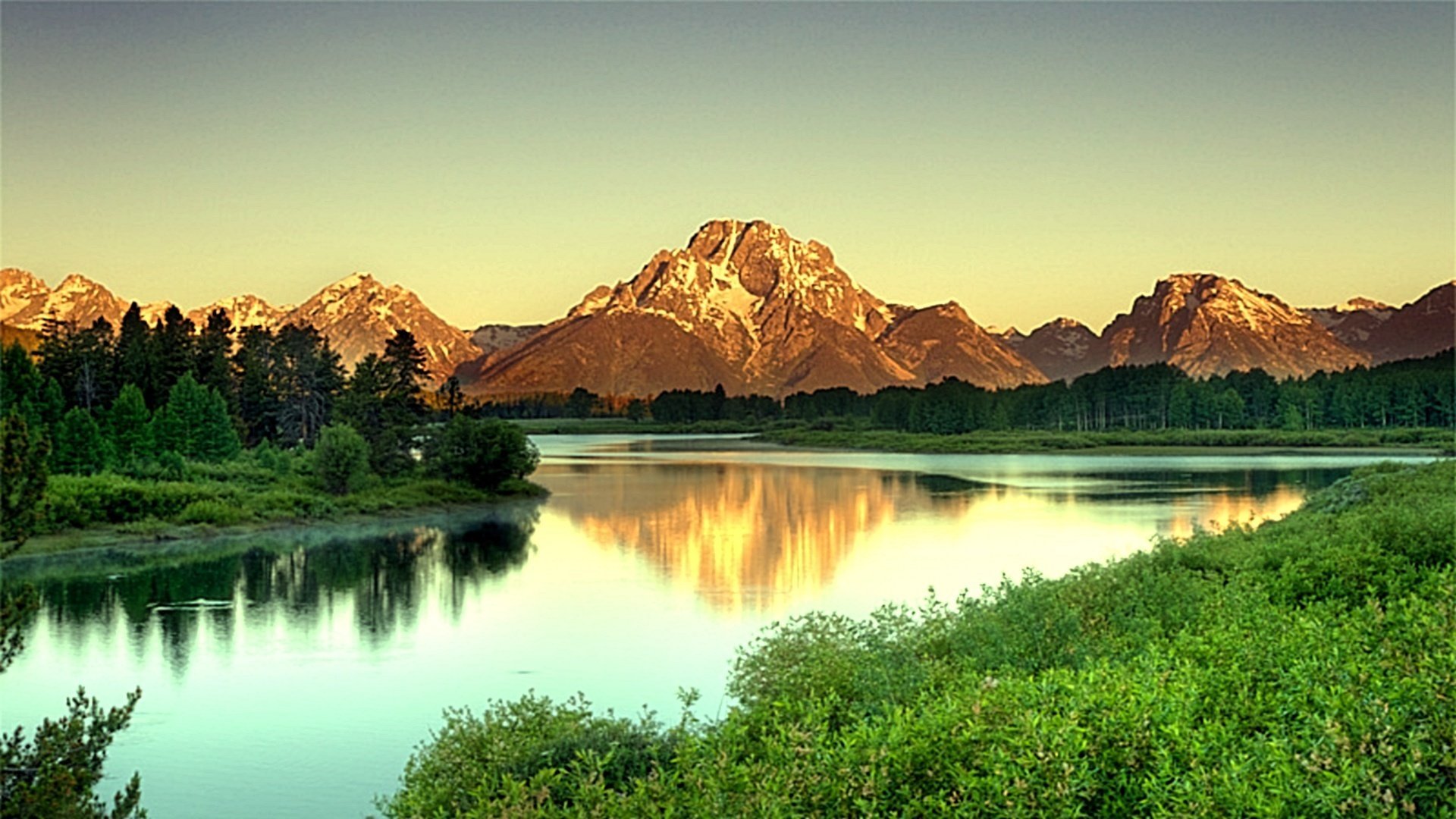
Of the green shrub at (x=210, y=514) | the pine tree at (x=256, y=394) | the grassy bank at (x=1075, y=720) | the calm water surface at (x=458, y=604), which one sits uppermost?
the pine tree at (x=256, y=394)

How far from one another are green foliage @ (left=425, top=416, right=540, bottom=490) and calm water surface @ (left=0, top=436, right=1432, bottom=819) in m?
4.11

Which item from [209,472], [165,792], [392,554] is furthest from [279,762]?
Answer: [209,472]

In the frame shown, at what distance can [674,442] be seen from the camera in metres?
185

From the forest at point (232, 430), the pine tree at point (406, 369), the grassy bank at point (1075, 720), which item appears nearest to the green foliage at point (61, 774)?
the grassy bank at point (1075, 720)

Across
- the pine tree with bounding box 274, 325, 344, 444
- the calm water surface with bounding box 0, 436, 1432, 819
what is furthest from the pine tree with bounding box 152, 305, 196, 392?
the calm water surface with bounding box 0, 436, 1432, 819

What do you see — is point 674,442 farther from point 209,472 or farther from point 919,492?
point 209,472

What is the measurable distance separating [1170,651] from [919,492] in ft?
212

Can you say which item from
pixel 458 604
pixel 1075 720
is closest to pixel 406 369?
pixel 458 604

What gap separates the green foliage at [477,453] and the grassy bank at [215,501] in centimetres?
95

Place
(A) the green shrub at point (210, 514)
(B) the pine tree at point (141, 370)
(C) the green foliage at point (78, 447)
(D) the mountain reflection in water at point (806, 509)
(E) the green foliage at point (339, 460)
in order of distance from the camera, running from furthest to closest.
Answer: (B) the pine tree at point (141, 370) < (E) the green foliage at point (339, 460) < (C) the green foliage at point (78, 447) < (A) the green shrub at point (210, 514) < (D) the mountain reflection in water at point (806, 509)

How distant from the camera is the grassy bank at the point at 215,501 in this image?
47.3m

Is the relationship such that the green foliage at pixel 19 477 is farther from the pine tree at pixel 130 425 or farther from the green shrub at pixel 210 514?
the pine tree at pixel 130 425

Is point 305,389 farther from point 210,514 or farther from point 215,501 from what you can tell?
point 210,514

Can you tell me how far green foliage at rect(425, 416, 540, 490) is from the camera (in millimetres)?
69750
